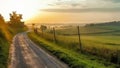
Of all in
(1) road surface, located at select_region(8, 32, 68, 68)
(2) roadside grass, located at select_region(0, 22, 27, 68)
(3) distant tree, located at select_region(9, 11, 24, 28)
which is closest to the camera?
(1) road surface, located at select_region(8, 32, 68, 68)

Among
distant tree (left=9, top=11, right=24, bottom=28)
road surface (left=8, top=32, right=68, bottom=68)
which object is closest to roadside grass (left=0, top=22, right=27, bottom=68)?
road surface (left=8, top=32, right=68, bottom=68)

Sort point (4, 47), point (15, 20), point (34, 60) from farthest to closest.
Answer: point (15, 20), point (4, 47), point (34, 60)

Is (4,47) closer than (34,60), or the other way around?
(34,60)

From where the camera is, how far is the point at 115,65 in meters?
25.5

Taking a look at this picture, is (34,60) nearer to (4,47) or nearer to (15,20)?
(4,47)

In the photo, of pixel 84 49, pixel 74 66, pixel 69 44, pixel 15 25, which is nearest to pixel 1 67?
pixel 74 66

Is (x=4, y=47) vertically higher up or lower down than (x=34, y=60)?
lower down

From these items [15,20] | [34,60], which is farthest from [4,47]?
[15,20]

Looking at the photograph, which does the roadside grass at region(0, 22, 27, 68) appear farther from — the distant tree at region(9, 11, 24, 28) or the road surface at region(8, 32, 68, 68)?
the distant tree at region(9, 11, 24, 28)

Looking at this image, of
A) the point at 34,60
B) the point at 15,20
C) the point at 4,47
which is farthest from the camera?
the point at 15,20

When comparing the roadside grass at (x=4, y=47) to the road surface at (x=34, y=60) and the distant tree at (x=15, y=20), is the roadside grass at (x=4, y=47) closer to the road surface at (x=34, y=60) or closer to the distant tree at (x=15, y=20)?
the road surface at (x=34, y=60)

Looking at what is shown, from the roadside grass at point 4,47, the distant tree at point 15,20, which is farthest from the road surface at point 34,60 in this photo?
the distant tree at point 15,20

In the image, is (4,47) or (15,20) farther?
(15,20)

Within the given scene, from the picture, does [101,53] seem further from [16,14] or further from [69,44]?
[16,14]
